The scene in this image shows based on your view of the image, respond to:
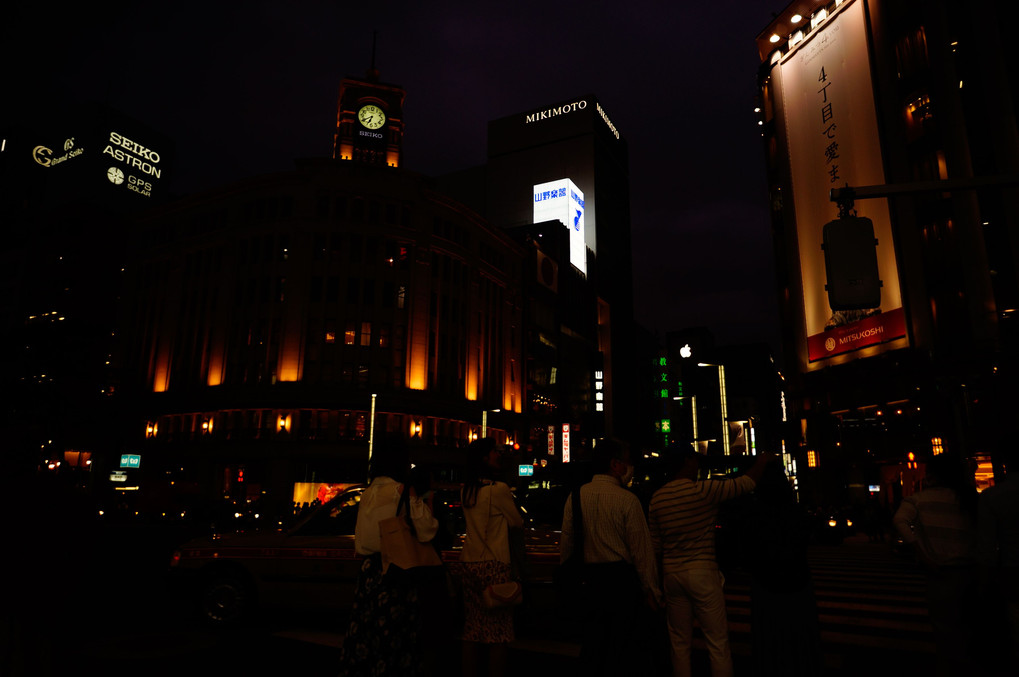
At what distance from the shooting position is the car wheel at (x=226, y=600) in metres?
8.18

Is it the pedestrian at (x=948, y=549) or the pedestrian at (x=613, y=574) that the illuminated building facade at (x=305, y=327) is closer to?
the pedestrian at (x=613, y=574)

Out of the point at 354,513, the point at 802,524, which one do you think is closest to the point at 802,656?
the point at 802,524

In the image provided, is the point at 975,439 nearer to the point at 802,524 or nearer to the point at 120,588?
the point at 802,524

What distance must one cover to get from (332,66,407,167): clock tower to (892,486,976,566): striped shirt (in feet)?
221

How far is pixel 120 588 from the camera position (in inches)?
457

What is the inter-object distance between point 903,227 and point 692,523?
111 ft

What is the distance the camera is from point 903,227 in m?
32.5

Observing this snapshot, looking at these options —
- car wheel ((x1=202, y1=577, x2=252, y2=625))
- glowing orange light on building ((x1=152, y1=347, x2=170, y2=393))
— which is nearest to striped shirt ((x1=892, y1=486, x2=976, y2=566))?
car wheel ((x1=202, y1=577, x2=252, y2=625))

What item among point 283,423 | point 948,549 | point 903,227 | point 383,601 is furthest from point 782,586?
point 283,423

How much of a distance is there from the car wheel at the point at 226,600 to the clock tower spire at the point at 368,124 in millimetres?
63508

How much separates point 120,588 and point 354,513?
6331mm

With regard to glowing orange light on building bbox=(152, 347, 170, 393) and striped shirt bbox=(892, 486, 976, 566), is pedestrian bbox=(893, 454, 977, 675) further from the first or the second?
glowing orange light on building bbox=(152, 347, 170, 393)

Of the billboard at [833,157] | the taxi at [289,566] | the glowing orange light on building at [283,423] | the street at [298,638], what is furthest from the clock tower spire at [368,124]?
the taxi at [289,566]

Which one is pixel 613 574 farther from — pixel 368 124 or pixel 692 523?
pixel 368 124
